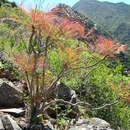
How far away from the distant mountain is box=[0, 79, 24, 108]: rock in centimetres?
12195

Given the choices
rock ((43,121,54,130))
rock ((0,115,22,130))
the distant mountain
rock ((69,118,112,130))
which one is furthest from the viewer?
the distant mountain

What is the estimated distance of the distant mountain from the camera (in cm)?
13912

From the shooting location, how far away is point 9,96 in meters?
6.76

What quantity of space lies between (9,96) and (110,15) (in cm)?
16839

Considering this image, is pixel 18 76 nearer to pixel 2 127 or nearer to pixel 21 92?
pixel 21 92

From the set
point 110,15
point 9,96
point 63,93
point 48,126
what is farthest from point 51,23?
point 110,15

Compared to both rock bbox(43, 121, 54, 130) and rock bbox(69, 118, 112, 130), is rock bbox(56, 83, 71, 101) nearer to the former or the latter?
rock bbox(69, 118, 112, 130)

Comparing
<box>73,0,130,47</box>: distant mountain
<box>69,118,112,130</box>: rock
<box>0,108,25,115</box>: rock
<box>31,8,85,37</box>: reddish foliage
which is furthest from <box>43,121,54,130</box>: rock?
<box>73,0,130,47</box>: distant mountain

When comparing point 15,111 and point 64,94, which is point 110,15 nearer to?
point 64,94

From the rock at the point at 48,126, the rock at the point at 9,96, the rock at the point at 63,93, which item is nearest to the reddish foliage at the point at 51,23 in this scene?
the rock at the point at 9,96

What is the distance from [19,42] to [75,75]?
1.50 m

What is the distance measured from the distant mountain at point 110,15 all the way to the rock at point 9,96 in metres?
122

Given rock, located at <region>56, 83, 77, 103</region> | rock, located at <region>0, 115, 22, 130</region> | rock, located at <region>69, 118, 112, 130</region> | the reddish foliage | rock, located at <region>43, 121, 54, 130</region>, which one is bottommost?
rock, located at <region>69, 118, 112, 130</region>

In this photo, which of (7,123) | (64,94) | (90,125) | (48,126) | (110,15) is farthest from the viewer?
(110,15)
